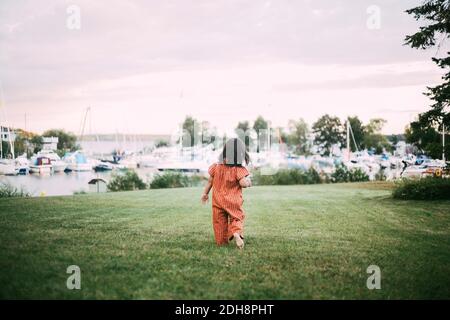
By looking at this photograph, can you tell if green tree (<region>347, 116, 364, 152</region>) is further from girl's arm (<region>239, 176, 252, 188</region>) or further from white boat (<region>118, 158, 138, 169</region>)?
girl's arm (<region>239, 176, 252, 188</region>)

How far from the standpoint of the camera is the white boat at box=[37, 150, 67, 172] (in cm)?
3118

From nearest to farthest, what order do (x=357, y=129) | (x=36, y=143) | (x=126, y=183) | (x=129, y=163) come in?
(x=126, y=183) < (x=36, y=143) < (x=129, y=163) < (x=357, y=129)

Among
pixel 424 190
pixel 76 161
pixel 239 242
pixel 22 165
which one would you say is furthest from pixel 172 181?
pixel 239 242

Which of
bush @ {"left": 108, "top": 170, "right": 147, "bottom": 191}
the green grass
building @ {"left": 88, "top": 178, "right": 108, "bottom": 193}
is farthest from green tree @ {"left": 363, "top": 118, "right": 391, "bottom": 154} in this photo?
the green grass

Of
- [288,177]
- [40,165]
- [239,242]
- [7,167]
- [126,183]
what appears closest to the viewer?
[239,242]

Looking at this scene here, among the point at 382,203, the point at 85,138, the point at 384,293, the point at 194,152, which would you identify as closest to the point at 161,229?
the point at 384,293

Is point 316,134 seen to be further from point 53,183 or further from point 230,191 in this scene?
point 230,191

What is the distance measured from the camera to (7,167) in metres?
23.6

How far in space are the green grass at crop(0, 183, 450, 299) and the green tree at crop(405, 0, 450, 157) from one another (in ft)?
14.3

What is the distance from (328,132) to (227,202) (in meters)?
60.1

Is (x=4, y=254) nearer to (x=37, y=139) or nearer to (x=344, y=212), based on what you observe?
(x=344, y=212)

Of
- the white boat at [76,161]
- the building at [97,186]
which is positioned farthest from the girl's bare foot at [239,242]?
the white boat at [76,161]

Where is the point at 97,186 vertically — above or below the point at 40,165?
below

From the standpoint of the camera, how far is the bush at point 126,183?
904 inches
